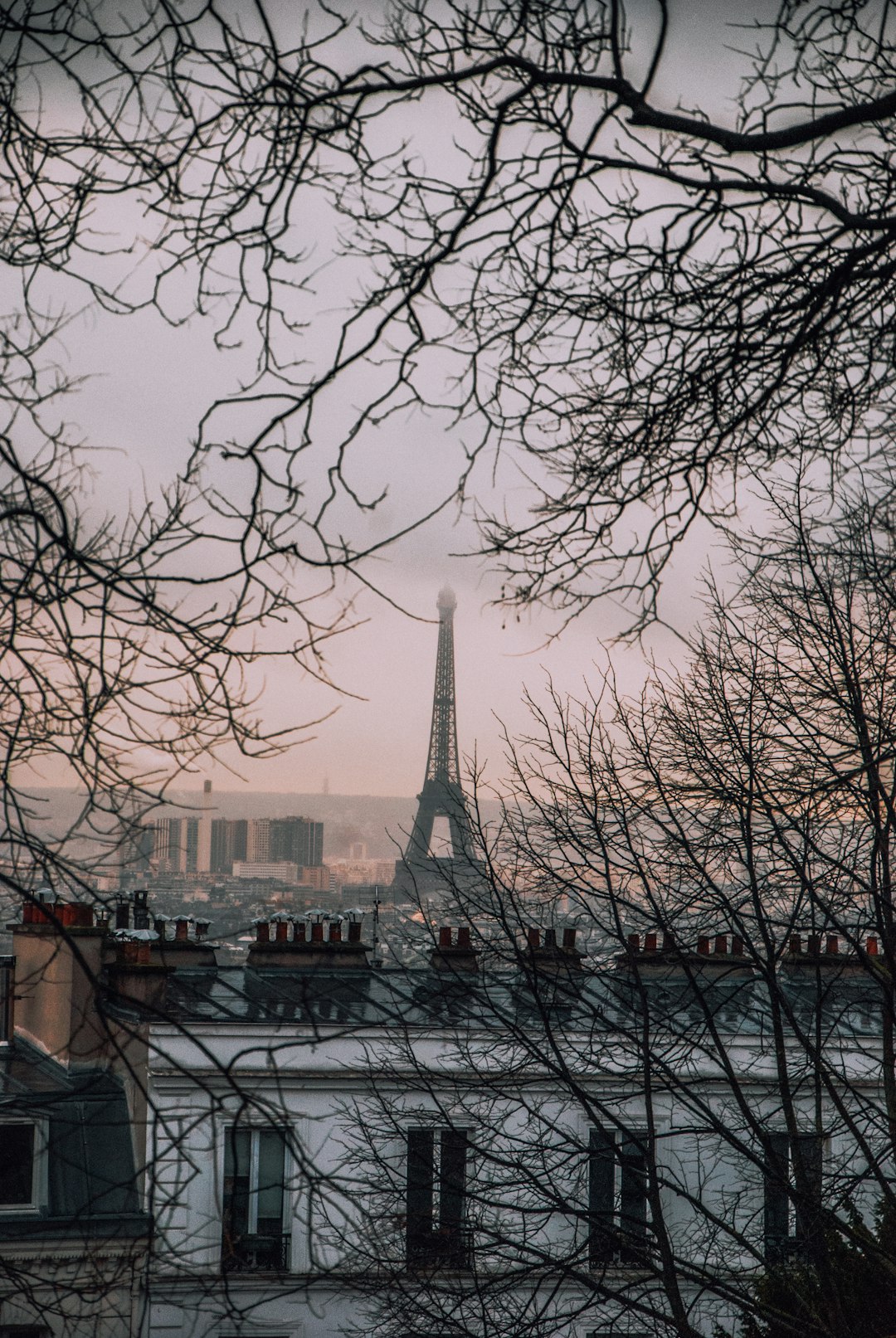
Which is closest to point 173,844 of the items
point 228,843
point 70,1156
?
point 228,843

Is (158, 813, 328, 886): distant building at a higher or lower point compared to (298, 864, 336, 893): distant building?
higher

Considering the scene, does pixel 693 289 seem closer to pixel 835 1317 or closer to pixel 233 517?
pixel 233 517

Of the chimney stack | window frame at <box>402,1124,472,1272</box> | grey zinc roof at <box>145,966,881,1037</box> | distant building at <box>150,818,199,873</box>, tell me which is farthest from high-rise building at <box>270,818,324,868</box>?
distant building at <box>150,818,199,873</box>

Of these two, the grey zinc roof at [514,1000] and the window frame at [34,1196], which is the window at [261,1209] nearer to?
the grey zinc roof at [514,1000]

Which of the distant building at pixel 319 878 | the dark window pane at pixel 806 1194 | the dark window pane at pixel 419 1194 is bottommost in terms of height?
the dark window pane at pixel 419 1194

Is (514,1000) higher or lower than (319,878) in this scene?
lower

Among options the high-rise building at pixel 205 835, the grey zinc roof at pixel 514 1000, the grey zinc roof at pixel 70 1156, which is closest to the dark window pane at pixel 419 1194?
the grey zinc roof at pixel 514 1000

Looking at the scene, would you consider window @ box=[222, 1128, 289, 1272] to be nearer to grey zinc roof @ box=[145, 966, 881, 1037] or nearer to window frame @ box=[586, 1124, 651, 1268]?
grey zinc roof @ box=[145, 966, 881, 1037]

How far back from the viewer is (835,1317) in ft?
23.3

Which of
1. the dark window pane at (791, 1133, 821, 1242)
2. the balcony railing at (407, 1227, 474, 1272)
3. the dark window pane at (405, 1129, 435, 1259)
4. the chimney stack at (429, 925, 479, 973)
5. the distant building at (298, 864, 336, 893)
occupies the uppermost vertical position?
the distant building at (298, 864, 336, 893)

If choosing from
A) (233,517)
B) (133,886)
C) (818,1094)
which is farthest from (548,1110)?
(233,517)

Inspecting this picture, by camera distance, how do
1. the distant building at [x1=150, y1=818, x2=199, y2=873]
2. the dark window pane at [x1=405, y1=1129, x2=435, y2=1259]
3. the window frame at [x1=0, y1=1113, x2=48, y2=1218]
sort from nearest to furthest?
1. the distant building at [x1=150, y1=818, x2=199, y2=873]
2. the dark window pane at [x1=405, y1=1129, x2=435, y2=1259]
3. the window frame at [x1=0, y1=1113, x2=48, y2=1218]

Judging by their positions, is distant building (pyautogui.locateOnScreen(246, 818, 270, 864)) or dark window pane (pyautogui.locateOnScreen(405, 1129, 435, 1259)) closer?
distant building (pyautogui.locateOnScreen(246, 818, 270, 864))

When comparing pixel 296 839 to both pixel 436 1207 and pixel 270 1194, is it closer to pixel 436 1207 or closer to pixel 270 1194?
pixel 436 1207
